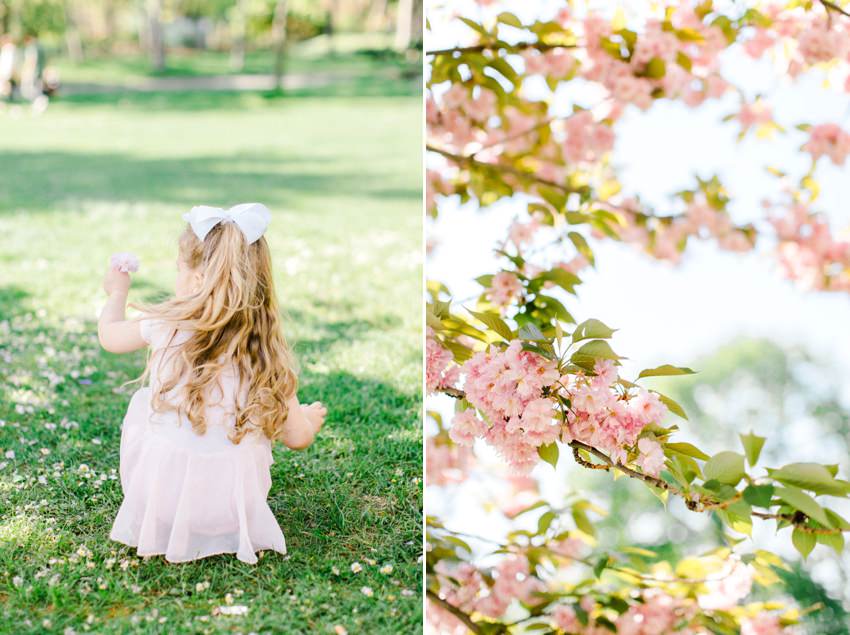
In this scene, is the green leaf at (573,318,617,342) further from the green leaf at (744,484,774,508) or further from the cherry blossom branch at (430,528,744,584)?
the cherry blossom branch at (430,528,744,584)

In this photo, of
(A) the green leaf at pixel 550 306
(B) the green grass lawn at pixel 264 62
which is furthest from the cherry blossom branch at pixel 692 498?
(B) the green grass lawn at pixel 264 62

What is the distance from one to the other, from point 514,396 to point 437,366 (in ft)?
0.56

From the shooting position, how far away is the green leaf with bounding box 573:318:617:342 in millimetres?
1087

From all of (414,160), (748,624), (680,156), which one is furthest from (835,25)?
(414,160)

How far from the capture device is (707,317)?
11.1m

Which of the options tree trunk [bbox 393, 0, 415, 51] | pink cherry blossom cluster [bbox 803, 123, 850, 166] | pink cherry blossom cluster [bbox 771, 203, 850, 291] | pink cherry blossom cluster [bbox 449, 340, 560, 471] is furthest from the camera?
tree trunk [bbox 393, 0, 415, 51]

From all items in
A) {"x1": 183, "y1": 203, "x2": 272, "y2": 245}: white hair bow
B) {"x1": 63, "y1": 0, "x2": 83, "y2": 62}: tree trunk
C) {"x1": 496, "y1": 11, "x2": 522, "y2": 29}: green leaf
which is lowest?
{"x1": 183, "y1": 203, "x2": 272, "y2": 245}: white hair bow

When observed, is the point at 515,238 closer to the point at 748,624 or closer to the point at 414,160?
the point at 748,624

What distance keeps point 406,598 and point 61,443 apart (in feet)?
2.74

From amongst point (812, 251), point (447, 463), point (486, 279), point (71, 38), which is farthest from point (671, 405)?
point (71, 38)

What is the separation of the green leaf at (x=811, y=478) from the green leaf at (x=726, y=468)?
36 millimetres

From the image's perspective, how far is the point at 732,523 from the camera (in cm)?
104

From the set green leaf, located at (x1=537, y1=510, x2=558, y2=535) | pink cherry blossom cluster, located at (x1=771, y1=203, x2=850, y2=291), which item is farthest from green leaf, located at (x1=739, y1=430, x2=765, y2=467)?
pink cherry blossom cluster, located at (x1=771, y1=203, x2=850, y2=291)

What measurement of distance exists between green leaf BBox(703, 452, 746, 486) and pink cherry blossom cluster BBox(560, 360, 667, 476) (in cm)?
9
